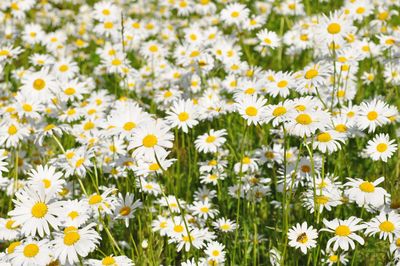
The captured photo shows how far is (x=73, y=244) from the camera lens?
2.61m

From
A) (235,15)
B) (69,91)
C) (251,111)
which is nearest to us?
(251,111)

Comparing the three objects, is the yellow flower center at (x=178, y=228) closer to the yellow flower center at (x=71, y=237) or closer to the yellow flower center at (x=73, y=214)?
the yellow flower center at (x=73, y=214)

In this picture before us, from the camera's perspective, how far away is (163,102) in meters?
5.25

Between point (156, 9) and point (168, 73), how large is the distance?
3.30m

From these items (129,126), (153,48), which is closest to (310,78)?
(129,126)

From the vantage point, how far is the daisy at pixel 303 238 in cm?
285

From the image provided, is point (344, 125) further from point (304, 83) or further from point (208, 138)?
point (208, 138)

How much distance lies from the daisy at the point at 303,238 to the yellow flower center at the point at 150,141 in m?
0.90

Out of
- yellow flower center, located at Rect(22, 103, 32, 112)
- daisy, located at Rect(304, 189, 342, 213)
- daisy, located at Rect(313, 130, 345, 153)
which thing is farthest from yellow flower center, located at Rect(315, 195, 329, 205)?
yellow flower center, located at Rect(22, 103, 32, 112)

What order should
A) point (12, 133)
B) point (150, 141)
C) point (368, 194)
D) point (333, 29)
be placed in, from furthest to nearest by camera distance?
1. point (333, 29)
2. point (12, 133)
3. point (368, 194)
4. point (150, 141)

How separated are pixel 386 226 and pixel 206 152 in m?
1.63

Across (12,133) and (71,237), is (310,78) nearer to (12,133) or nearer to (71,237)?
(71,237)

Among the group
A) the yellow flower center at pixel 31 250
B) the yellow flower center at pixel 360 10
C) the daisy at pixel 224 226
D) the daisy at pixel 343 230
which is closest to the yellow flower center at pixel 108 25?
the yellow flower center at pixel 360 10

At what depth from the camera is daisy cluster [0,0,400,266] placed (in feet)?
9.31
